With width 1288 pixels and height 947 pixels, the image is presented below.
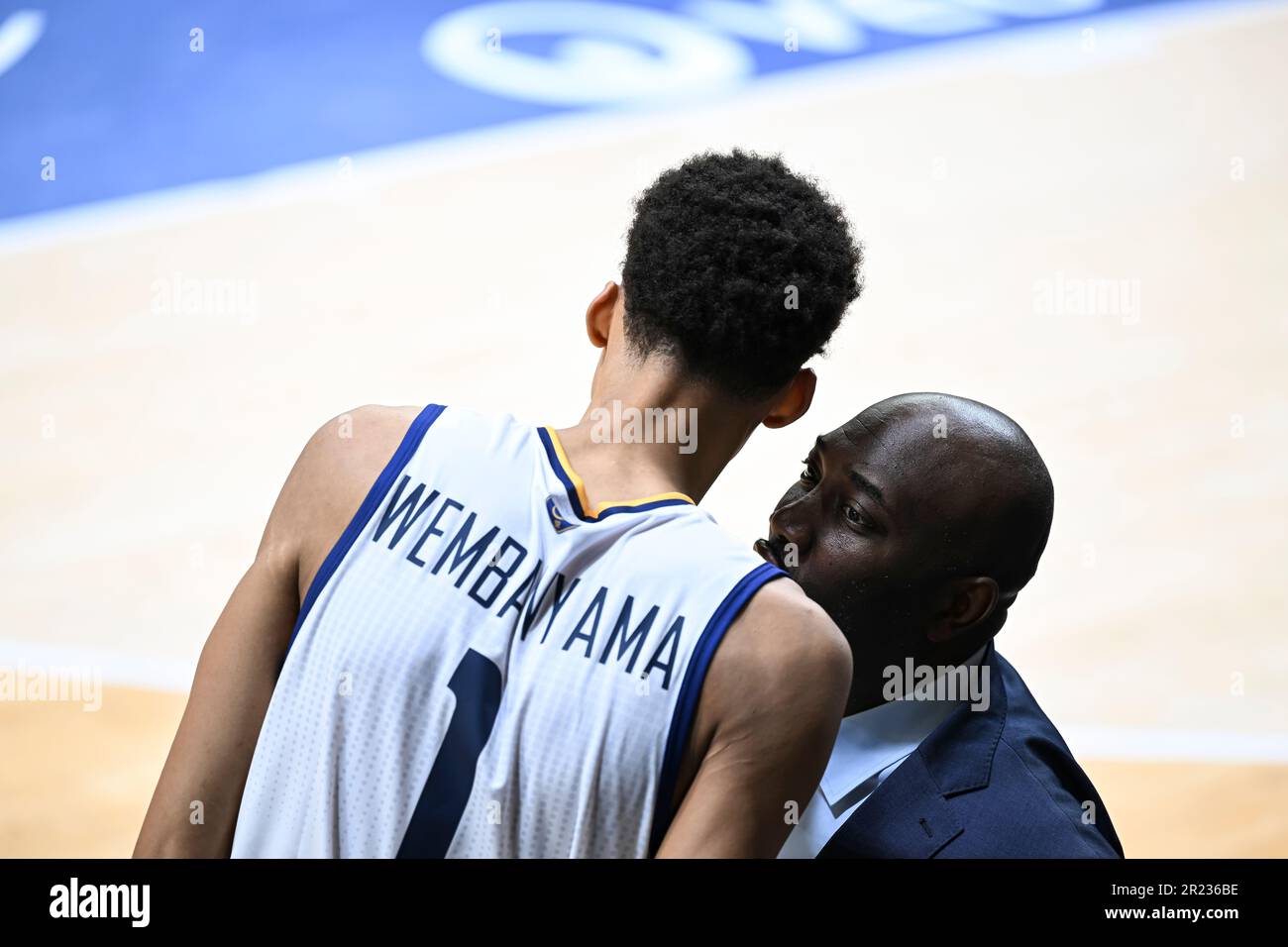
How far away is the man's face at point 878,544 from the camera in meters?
1.86

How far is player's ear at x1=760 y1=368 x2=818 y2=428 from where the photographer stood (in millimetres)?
1362

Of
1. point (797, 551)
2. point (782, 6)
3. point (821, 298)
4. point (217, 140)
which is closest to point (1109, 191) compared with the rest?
point (782, 6)

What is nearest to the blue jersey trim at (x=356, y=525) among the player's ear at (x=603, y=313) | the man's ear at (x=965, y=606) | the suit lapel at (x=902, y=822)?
the player's ear at (x=603, y=313)

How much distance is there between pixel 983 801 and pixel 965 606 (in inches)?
11.8

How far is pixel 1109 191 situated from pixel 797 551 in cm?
586

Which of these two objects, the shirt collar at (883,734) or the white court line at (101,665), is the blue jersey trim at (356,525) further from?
the white court line at (101,665)

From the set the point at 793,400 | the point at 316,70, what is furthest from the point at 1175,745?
the point at 316,70

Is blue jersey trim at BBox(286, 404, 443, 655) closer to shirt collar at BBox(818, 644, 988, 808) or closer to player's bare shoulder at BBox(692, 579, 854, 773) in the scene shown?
player's bare shoulder at BBox(692, 579, 854, 773)

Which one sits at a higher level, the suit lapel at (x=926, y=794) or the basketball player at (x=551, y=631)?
the basketball player at (x=551, y=631)

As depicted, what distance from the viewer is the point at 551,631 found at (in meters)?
1.19

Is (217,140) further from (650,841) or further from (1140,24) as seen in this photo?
(650,841)

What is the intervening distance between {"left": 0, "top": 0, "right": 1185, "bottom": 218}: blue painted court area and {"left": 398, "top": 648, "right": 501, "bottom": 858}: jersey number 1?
6.56 meters

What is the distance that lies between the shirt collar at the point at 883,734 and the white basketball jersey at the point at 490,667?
0.72 m
